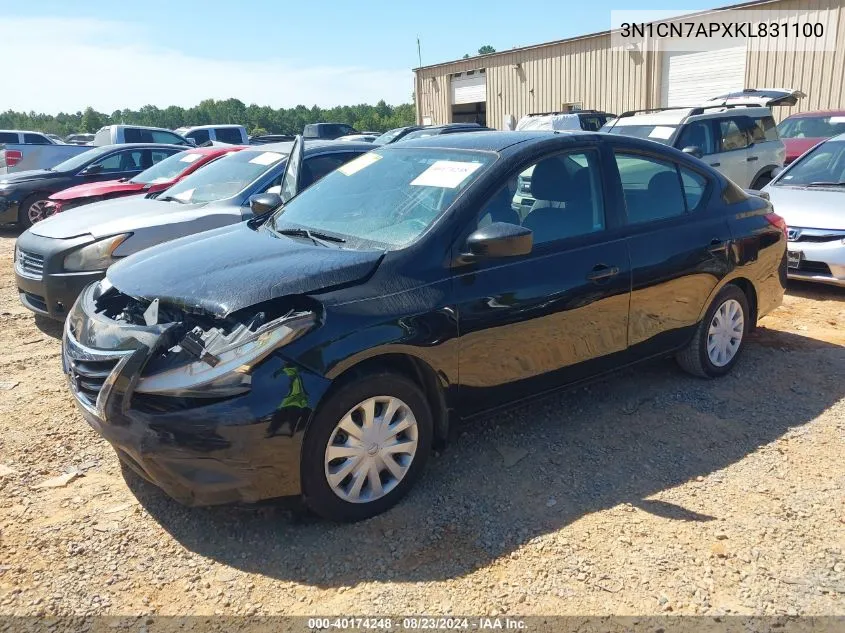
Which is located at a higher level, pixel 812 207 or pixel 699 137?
pixel 699 137

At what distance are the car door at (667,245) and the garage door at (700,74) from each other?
19.4 meters

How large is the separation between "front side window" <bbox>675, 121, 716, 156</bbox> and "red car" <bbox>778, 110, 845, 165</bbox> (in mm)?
4431

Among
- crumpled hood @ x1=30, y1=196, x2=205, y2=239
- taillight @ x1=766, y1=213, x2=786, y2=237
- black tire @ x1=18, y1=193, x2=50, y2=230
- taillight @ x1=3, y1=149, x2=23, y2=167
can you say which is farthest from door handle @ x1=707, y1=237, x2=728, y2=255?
taillight @ x1=3, y1=149, x2=23, y2=167

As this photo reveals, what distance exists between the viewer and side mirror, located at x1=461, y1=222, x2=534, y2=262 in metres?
3.29

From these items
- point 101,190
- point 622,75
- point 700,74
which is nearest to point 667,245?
point 101,190

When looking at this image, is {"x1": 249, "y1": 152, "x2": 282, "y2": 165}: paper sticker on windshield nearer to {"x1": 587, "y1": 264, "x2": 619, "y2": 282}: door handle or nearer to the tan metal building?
{"x1": 587, "y1": 264, "x2": 619, "y2": 282}: door handle

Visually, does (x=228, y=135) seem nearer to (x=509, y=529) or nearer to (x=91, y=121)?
(x=509, y=529)

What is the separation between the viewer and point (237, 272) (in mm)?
3256

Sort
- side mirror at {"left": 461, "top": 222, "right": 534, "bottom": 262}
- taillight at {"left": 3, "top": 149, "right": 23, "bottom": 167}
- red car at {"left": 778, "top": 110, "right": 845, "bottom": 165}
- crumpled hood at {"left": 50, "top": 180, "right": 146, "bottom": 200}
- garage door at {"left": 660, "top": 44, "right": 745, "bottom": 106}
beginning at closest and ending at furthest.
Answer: side mirror at {"left": 461, "top": 222, "right": 534, "bottom": 262} → crumpled hood at {"left": 50, "top": 180, "right": 146, "bottom": 200} → red car at {"left": 778, "top": 110, "right": 845, "bottom": 165} → taillight at {"left": 3, "top": 149, "right": 23, "bottom": 167} → garage door at {"left": 660, "top": 44, "right": 745, "bottom": 106}

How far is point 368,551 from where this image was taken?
301 cm

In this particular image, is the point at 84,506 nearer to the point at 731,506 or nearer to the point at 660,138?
the point at 731,506

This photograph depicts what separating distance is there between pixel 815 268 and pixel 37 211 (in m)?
11.7

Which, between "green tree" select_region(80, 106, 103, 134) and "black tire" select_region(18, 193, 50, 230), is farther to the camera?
"green tree" select_region(80, 106, 103, 134)

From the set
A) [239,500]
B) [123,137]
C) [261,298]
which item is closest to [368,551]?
[239,500]
